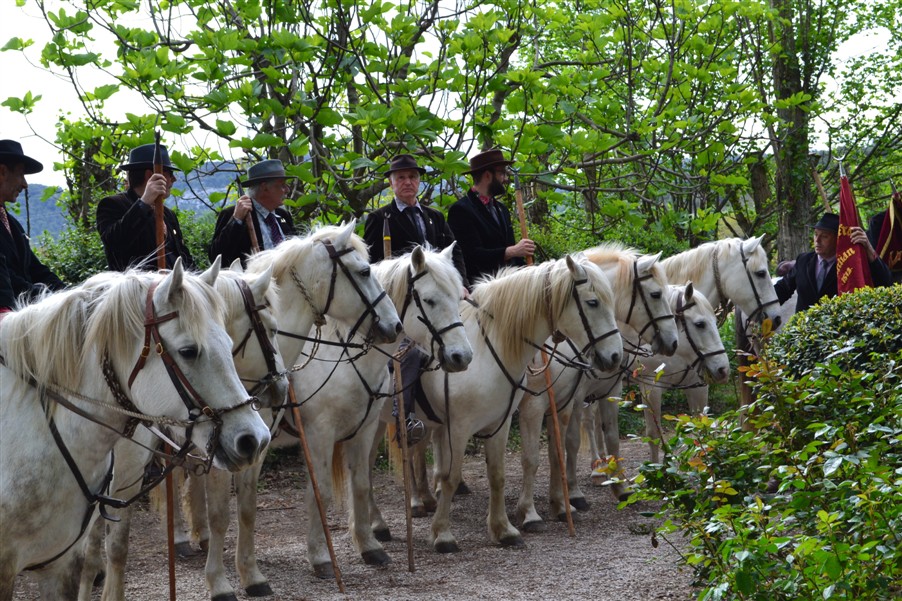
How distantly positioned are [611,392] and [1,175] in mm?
5827

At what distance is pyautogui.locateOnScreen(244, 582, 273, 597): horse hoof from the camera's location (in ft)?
20.2

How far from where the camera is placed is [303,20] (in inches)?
363

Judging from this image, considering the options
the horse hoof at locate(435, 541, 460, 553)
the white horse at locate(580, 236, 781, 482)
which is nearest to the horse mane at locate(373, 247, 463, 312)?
the horse hoof at locate(435, 541, 460, 553)

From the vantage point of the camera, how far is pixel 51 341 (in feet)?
12.1

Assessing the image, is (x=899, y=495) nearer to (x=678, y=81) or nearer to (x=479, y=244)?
(x=479, y=244)

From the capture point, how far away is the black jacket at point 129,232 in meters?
6.21

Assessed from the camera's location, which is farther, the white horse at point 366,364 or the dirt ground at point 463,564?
the white horse at point 366,364

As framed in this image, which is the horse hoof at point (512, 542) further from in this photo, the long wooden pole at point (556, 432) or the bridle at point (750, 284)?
the bridle at point (750, 284)

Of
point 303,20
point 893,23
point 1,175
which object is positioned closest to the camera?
point 1,175

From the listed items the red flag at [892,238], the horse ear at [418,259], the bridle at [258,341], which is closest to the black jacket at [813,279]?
the red flag at [892,238]

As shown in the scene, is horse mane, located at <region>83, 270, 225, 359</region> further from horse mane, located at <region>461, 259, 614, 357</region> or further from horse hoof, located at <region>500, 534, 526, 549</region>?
horse hoof, located at <region>500, 534, 526, 549</region>

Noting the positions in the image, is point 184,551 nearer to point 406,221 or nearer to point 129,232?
point 129,232

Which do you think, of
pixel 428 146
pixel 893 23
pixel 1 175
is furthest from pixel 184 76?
pixel 893 23

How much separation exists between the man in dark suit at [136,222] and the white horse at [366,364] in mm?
1122
